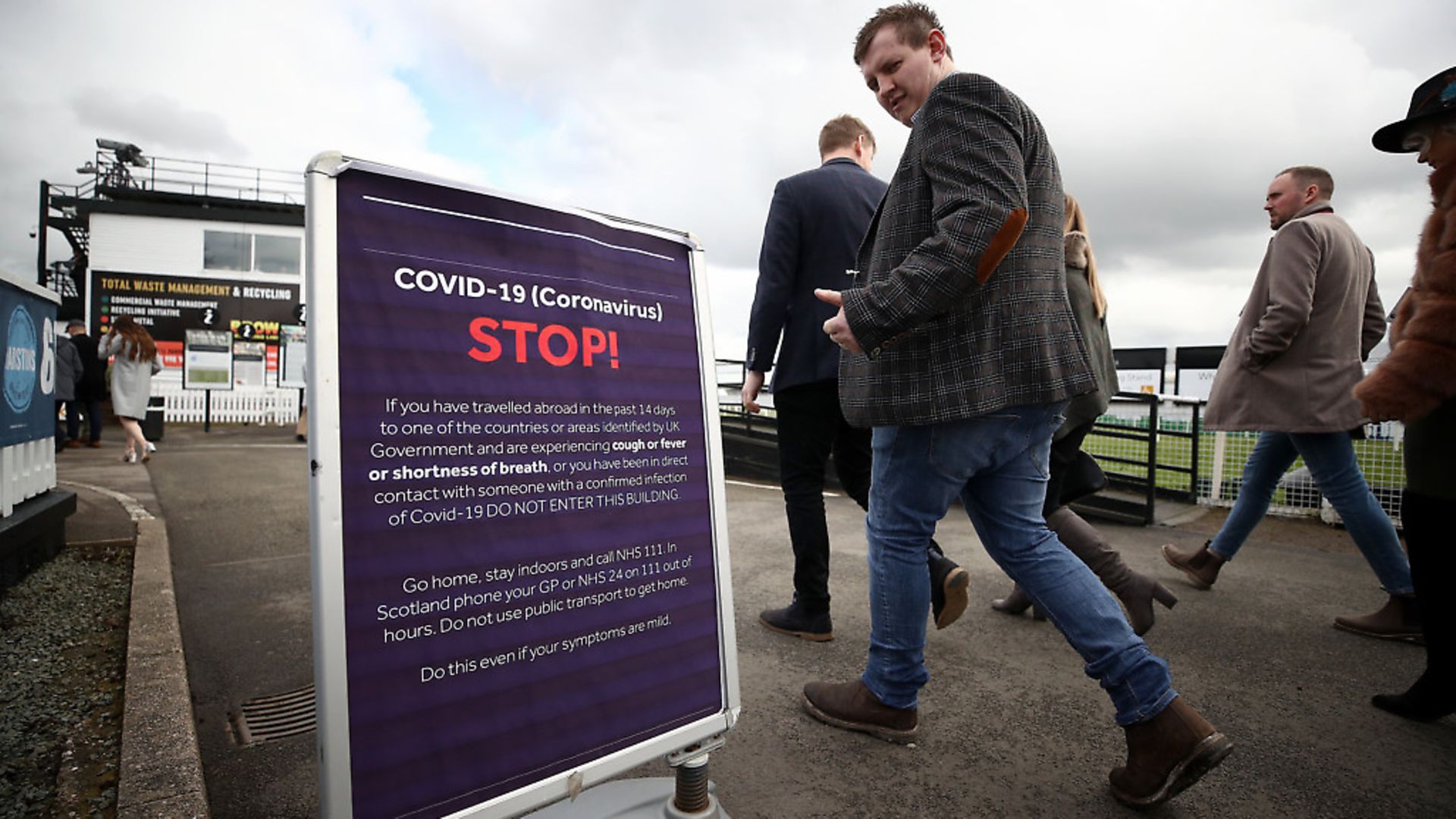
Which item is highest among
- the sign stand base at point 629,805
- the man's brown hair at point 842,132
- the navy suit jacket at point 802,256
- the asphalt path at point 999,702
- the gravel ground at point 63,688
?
the man's brown hair at point 842,132

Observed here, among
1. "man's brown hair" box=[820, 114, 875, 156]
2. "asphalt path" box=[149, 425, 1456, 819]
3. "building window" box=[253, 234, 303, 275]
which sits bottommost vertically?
"asphalt path" box=[149, 425, 1456, 819]

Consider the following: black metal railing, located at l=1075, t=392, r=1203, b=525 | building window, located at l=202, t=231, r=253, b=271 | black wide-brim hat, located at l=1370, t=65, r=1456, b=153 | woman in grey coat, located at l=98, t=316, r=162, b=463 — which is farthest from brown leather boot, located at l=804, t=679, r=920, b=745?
building window, located at l=202, t=231, r=253, b=271

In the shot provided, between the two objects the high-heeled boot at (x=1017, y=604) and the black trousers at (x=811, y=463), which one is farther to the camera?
the high-heeled boot at (x=1017, y=604)

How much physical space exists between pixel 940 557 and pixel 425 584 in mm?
1811

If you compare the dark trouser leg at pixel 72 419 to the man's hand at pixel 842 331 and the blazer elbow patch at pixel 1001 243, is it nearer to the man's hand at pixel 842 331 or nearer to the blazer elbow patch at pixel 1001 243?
the man's hand at pixel 842 331

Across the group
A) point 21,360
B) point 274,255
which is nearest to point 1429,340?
point 21,360

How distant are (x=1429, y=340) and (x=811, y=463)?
1.94 meters

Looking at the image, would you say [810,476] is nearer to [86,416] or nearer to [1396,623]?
[1396,623]

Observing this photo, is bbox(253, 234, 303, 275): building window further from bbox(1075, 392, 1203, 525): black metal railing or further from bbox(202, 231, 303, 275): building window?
bbox(1075, 392, 1203, 525): black metal railing

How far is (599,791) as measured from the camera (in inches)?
68.1

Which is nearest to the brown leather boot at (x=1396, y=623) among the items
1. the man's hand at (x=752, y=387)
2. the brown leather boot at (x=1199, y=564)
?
the brown leather boot at (x=1199, y=564)

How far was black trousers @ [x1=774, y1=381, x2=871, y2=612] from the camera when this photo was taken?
308 centimetres

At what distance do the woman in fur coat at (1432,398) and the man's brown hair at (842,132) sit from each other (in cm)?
185

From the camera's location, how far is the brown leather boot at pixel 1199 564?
12.5ft
